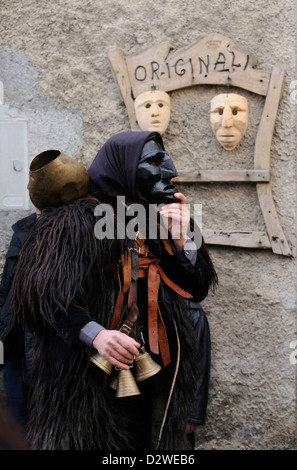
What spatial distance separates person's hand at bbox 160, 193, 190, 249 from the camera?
80.7 inches

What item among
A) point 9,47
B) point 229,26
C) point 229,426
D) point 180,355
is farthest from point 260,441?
point 9,47

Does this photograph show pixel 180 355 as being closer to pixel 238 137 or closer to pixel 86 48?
pixel 238 137

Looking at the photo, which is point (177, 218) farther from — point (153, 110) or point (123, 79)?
point (123, 79)

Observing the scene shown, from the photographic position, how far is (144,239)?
2.17 metres

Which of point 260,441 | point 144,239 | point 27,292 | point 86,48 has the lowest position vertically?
point 260,441

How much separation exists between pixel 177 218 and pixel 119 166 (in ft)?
0.99

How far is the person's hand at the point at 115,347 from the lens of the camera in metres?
1.83

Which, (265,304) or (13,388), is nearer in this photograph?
(13,388)

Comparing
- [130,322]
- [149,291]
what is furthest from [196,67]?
[130,322]

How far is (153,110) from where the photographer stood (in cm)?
320

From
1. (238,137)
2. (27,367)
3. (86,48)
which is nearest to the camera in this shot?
(27,367)

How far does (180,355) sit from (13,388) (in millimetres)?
1067

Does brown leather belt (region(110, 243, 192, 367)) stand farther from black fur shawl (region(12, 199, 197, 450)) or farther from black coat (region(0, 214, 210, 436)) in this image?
black coat (region(0, 214, 210, 436))

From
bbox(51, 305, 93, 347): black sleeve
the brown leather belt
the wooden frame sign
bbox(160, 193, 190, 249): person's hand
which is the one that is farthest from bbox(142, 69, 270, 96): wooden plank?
bbox(51, 305, 93, 347): black sleeve
